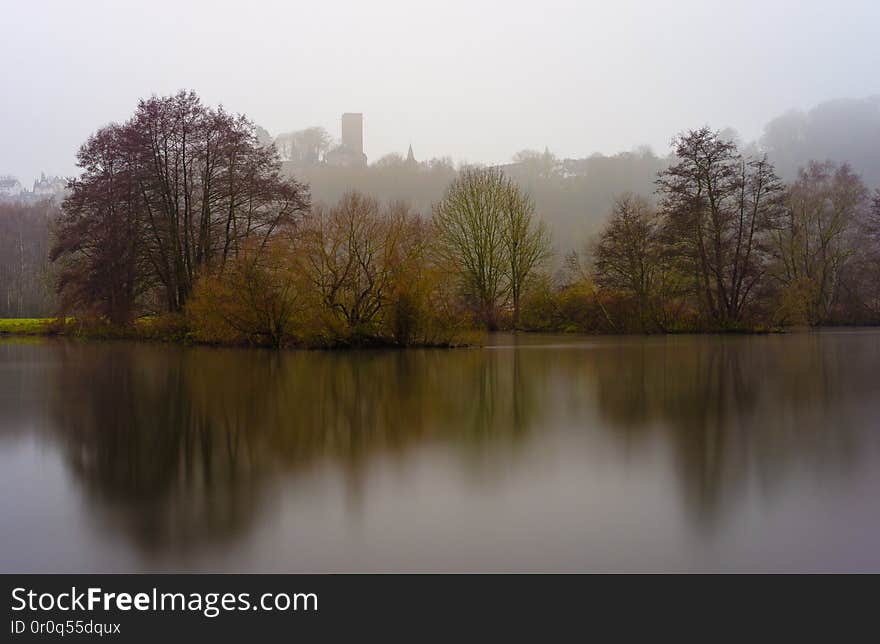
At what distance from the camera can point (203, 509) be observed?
4.52 meters

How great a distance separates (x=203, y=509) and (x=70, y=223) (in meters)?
34.9

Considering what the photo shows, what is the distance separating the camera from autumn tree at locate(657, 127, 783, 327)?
3741cm

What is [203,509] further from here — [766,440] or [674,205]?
[674,205]

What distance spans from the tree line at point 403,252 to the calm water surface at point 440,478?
10.5 m

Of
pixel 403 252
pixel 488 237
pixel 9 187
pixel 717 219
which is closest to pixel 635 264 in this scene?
pixel 717 219

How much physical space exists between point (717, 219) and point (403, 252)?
874 inches

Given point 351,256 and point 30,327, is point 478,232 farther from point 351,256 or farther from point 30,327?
point 30,327

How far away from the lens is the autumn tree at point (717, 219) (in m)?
37.4

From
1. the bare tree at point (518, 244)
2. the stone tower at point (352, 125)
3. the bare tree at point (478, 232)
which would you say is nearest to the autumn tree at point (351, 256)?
the bare tree at point (478, 232)

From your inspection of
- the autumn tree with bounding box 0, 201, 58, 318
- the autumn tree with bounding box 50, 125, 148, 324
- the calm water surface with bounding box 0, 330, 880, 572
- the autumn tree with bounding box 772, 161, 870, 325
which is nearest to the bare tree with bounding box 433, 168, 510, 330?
the autumn tree with bounding box 50, 125, 148, 324

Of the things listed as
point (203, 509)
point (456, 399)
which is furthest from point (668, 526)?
point (456, 399)

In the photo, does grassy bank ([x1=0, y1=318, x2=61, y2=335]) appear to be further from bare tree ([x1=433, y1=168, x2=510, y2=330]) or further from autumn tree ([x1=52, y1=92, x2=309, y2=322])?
bare tree ([x1=433, y1=168, x2=510, y2=330])

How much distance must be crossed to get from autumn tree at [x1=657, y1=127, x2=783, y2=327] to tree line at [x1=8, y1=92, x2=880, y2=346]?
0.32ft

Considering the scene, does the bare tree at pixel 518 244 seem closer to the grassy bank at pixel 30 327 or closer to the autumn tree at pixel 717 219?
the autumn tree at pixel 717 219
